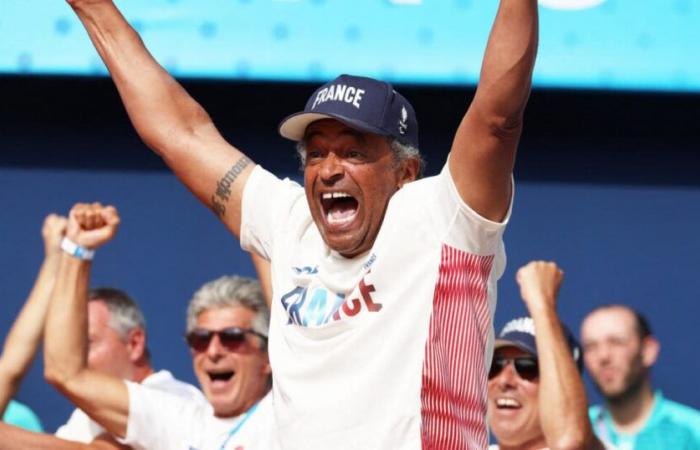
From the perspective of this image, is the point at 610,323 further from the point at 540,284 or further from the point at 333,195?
the point at 333,195

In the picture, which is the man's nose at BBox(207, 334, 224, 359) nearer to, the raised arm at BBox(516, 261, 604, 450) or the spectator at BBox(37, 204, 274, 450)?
the spectator at BBox(37, 204, 274, 450)

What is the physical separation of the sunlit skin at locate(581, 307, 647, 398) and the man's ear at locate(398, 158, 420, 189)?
7.37 ft

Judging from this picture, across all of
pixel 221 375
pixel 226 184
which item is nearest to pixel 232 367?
pixel 221 375

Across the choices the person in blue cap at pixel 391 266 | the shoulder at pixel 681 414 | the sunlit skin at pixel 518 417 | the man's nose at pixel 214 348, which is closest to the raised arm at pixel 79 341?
the man's nose at pixel 214 348

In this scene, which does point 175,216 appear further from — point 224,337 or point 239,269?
point 224,337

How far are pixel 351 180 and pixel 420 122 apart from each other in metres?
3.20

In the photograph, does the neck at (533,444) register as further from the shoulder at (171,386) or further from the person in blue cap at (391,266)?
the person in blue cap at (391,266)

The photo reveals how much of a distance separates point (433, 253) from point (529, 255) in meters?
3.27

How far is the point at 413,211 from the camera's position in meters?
2.92

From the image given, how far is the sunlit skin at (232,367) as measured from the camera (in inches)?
180

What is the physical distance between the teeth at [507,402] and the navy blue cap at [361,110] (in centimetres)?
156

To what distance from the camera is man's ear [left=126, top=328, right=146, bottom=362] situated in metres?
5.30

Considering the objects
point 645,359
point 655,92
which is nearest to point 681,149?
point 655,92

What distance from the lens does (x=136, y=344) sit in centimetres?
531
